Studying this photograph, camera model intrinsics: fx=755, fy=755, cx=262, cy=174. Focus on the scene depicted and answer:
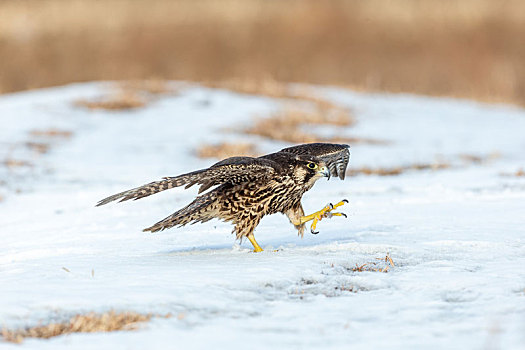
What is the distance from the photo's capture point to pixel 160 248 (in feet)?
18.7

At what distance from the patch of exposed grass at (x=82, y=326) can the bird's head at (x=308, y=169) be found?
205 cm

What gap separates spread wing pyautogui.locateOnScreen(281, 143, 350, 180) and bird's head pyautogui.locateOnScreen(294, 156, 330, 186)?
1.01 feet

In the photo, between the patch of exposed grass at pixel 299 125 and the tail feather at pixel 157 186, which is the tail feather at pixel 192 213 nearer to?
the tail feather at pixel 157 186

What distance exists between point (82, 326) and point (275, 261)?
1.67 metres

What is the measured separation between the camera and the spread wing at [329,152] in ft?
18.8

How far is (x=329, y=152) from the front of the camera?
5875 millimetres

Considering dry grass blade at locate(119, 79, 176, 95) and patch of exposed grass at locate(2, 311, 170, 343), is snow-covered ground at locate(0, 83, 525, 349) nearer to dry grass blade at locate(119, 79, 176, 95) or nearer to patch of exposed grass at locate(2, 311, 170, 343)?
patch of exposed grass at locate(2, 311, 170, 343)

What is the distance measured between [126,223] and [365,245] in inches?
99.1

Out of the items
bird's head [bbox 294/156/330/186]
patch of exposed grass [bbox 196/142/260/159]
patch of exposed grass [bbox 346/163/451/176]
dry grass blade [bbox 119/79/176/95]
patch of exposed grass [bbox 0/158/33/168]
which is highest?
dry grass blade [bbox 119/79/176/95]

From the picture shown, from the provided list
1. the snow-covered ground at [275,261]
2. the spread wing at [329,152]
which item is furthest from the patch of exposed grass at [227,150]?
the spread wing at [329,152]

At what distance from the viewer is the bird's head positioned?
5.28 m

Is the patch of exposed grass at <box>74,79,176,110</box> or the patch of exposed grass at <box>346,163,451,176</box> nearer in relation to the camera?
the patch of exposed grass at <box>346,163,451,176</box>

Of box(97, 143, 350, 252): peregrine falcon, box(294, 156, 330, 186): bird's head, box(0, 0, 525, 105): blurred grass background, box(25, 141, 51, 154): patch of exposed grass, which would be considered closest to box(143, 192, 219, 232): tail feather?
box(97, 143, 350, 252): peregrine falcon

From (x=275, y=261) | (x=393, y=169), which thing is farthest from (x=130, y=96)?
(x=275, y=261)
